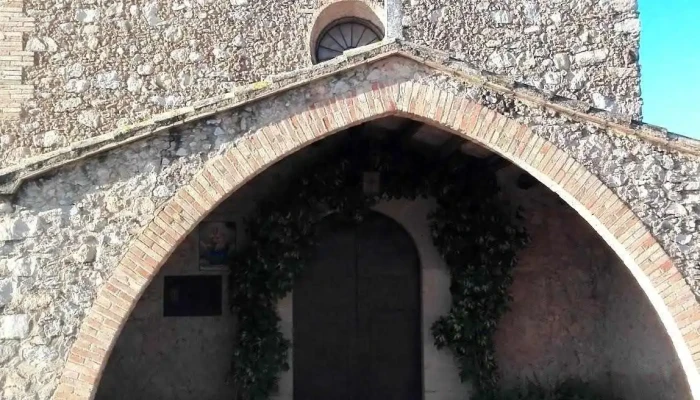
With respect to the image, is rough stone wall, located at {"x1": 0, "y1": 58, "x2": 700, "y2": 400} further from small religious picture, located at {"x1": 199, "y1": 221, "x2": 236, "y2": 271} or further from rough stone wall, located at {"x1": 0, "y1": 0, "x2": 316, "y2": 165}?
small religious picture, located at {"x1": 199, "y1": 221, "x2": 236, "y2": 271}

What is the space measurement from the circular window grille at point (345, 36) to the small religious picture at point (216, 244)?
6.80 feet

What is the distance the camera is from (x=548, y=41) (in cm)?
736

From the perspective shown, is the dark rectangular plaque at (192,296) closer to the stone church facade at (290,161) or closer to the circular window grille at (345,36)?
the stone church facade at (290,161)

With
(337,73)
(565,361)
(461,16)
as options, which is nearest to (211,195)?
(337,73)

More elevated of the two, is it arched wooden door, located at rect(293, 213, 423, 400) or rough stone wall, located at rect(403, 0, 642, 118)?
rough stone wall, located at rect(403, 0, 642, 118)

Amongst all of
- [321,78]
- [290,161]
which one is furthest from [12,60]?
[321,78]

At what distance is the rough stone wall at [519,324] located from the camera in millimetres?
7109

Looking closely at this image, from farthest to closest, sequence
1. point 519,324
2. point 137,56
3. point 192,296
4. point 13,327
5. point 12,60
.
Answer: point 519,324, point 192,296, point 137,56, point 12,60, point 13,327

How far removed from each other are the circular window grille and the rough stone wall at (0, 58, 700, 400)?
2.51 meters

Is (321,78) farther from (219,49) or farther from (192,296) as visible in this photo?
(192,296)

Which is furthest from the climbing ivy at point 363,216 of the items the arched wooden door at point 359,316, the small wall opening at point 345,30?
the small wall opening at point 345,30

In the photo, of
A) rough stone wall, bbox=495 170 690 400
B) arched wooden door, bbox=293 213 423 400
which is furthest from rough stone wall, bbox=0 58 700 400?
arched wooden door, bbox=293 213 423 400

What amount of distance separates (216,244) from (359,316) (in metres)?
1.65

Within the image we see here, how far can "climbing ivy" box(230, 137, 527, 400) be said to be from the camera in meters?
7.05
